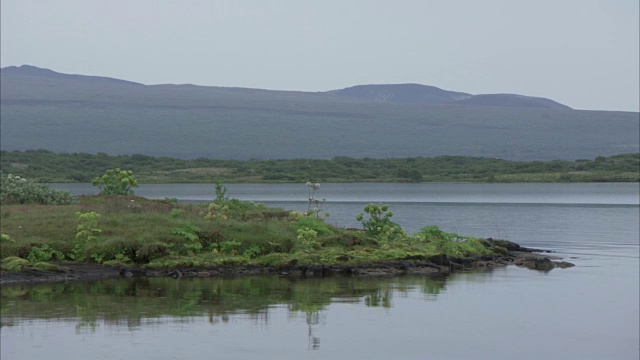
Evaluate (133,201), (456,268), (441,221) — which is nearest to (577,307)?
(456,268)

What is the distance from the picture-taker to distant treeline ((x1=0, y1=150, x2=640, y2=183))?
11625cm

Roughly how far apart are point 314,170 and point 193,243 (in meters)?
106

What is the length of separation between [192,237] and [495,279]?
7.19m

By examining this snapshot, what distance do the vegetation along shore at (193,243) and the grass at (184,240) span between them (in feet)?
0.08

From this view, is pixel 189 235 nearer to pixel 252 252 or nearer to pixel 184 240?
pixel 184 240

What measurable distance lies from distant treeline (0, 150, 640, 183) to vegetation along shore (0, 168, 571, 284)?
80.5 metres

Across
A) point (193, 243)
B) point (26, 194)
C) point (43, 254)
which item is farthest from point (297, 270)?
point (26, 194)

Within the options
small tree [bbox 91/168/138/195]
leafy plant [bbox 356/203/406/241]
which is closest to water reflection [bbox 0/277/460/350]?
leafy plant [bbox 356/203/406/241]

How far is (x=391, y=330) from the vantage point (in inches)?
674

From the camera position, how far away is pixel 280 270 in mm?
Answer: 24609

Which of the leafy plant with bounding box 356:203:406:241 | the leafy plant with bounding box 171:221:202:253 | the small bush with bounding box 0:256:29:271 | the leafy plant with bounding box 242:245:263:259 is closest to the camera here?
the small bush with bounding box 0:256:29:271

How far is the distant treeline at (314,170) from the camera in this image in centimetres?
11625

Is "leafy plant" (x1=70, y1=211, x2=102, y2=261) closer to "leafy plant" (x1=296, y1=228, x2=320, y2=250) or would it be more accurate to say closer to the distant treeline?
"leafy plant" (x1=296, y1=228, x2=320, y2=250)

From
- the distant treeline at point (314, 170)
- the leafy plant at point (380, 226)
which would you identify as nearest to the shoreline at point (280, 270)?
the leafy plant at point (380, 226)
